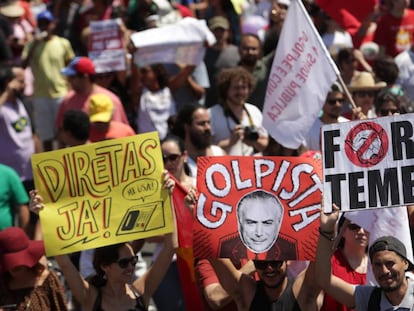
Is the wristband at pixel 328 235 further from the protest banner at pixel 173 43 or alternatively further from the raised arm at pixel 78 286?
the protest banner at pixel 173 43

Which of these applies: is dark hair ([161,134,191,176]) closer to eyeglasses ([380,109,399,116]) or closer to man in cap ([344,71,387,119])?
eyeglasses ([380,109,399,116])

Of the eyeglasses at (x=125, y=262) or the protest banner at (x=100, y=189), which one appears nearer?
the eyeglasses at (x=125, y=262)

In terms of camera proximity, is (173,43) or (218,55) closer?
(173,43)

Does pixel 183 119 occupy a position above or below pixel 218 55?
above

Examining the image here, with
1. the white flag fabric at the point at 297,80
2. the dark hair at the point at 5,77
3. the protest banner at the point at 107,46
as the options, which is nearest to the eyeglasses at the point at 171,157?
the white flag fabric at the point at 297,80

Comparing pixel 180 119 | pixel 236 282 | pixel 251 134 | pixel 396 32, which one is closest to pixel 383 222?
pixel 236 282

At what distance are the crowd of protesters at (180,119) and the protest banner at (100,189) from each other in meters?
0.10

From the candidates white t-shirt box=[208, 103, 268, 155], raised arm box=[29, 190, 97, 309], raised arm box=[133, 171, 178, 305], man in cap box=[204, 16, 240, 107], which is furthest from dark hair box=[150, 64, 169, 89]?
raised arm box=[29, 190, 97, 309]

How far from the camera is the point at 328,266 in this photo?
7.85 m

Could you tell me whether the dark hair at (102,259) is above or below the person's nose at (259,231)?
below

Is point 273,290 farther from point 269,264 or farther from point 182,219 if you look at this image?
point 182,219

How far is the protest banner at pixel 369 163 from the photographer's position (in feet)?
25.8

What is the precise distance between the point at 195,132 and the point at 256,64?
8.09ft

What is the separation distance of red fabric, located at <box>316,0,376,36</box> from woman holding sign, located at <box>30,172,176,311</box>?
354 centimetres
